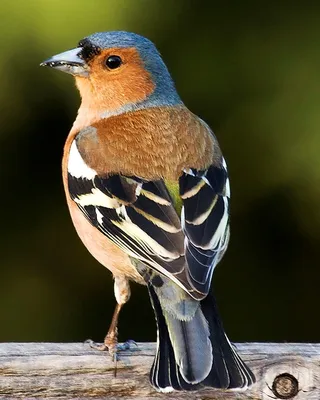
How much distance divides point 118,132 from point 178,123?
0.25 m

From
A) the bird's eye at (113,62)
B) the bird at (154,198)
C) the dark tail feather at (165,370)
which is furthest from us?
the bird's eye at (113,62)

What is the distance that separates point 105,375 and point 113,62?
164 centimetres

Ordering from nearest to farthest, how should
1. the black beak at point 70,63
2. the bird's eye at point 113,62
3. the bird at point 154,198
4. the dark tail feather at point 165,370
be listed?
the dark tail feather at point 165,370, the bird at point 154,198, the black beak at point 70,63, the bird's eye at point 113,62

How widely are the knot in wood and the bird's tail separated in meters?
0.17

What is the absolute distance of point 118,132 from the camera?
166 inches

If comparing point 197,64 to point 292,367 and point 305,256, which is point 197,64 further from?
point 292,367

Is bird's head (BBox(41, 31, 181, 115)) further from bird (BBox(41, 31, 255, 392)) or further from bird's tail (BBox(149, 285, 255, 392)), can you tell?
bird's tail (BBox(149, 285, 255, 392))

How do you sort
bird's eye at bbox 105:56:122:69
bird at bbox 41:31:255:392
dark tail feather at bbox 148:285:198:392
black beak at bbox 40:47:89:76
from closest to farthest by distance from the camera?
dark tail feather at bbox 148:285:198:392 → bird at bbox 41:31:255:392 → black beak at bbox 40:47:89:76 → bird's eye at bbox 105:56:122:69

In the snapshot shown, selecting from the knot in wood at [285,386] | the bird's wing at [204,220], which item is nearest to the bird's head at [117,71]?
the bird's wing at [204,220]

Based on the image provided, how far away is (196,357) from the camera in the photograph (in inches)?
133

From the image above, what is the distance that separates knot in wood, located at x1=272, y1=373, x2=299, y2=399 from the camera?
348 cm

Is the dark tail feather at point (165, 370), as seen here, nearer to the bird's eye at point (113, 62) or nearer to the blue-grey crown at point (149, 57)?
the blue-grey crown at point (149, 57)

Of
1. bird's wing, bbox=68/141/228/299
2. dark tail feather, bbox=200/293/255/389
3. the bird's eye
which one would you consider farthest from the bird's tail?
the bird's eye

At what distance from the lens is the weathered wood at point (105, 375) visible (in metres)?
3.43
